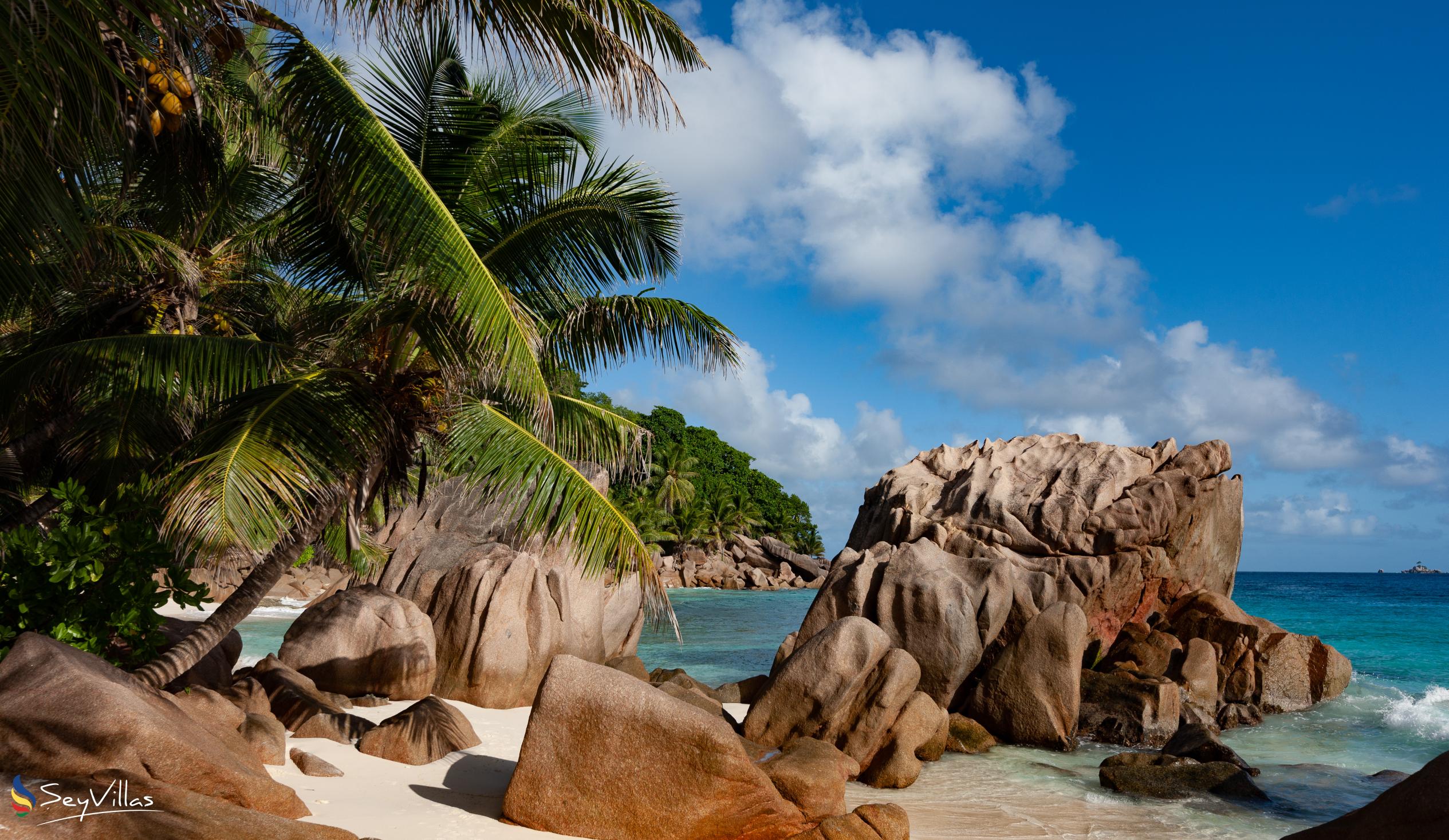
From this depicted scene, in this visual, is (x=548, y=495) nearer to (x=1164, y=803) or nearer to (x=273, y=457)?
(x=273, y=457)

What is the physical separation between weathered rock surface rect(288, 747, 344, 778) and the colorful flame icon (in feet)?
8.79

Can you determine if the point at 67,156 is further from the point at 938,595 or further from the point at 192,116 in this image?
the point at 938,595

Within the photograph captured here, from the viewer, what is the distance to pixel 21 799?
14.8 ft

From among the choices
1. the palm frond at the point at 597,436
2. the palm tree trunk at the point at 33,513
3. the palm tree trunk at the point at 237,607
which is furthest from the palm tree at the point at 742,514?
the palm tree trunk at the point at 237,607

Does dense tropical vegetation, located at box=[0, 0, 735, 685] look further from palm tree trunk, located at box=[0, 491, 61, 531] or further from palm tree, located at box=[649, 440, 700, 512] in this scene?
palm tree, located at box=[649, 440, 700, 512]

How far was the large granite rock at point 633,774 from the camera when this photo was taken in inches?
253

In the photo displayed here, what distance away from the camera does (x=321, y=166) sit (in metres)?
6.94

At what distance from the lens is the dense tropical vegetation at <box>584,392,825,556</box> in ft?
183

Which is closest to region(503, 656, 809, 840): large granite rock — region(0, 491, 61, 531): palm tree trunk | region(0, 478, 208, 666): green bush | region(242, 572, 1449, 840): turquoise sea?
region(242, 572, 1449, 840): turquoise sea

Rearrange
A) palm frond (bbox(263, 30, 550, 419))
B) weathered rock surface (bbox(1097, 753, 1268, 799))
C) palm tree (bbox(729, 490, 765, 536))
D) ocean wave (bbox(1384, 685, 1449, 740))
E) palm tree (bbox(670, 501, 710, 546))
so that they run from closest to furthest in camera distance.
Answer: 1. palm frond (bbox(263, 30, 550, 419))
2. weathered rock surface (bbox(1097, 753, 1268, 799))
3. ocean wave (bbox(1384, 685, 1449, 740))
4. palm tree (bbox(670, 501, 710, 546))
5. palm tree (bbox(729, 490, 765, 536))

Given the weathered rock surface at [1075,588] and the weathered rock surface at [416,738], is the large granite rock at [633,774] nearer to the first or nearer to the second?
the weathered rock surface at [416,738]

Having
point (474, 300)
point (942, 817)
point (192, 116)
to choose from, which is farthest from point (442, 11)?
point (942, 817)

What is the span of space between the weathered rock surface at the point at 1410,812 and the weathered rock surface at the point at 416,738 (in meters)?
6.88

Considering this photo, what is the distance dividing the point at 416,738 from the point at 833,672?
4715 mm
